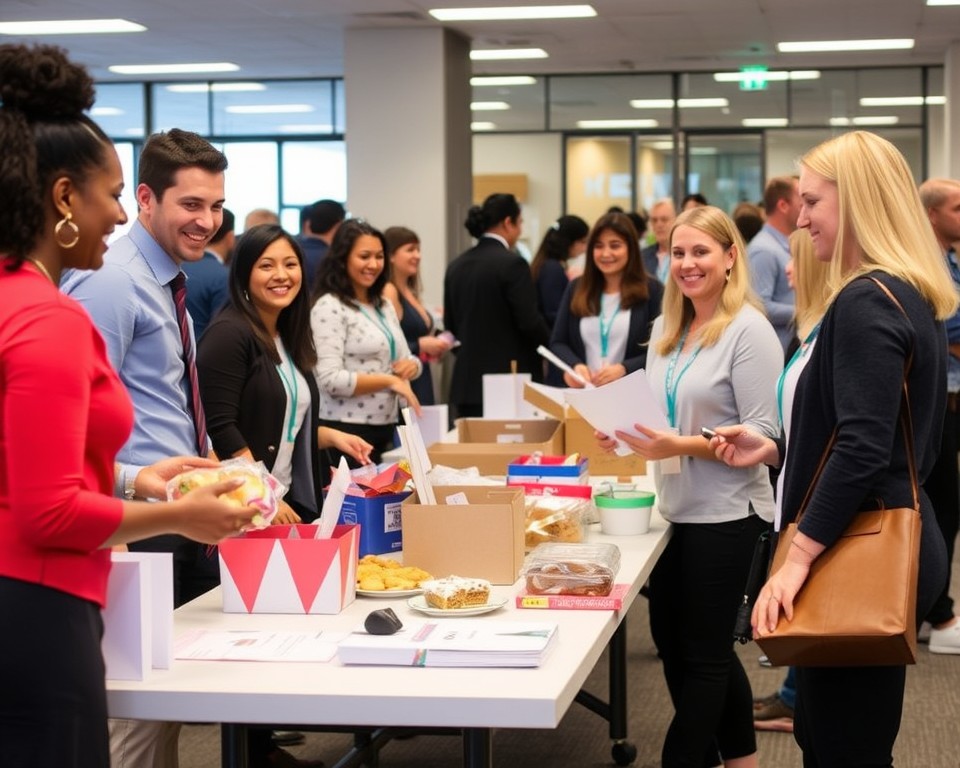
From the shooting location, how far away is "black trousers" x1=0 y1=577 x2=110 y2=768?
1623 millimetres

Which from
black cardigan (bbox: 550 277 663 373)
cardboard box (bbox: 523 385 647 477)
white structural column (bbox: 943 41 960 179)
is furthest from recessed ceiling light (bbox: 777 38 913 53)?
cardboard box (bbox: 523 385 647 477)

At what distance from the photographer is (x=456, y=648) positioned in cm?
208

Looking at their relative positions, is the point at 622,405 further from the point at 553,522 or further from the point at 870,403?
the point at 870,403

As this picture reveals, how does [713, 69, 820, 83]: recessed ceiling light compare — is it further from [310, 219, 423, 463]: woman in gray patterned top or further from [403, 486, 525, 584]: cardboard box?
[403, 486, 525, 584]: cardboard box

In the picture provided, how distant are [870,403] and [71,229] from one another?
1247mm

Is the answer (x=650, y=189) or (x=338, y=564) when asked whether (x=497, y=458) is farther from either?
(x=650, y=189)

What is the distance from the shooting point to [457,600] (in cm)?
246

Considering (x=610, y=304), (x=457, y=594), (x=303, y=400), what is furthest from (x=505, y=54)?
(x=457, y=594)

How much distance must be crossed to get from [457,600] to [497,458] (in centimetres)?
151

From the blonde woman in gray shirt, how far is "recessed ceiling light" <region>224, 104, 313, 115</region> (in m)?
10.7

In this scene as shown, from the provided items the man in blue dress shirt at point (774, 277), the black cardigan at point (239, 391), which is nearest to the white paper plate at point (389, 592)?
the black cardigan at point (239, 391)

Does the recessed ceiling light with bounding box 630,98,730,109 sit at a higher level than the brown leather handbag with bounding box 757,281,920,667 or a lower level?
higher

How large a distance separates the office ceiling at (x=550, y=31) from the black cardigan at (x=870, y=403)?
24.3 feet

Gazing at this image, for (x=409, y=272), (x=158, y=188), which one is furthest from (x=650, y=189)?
(x=158, y=188)
